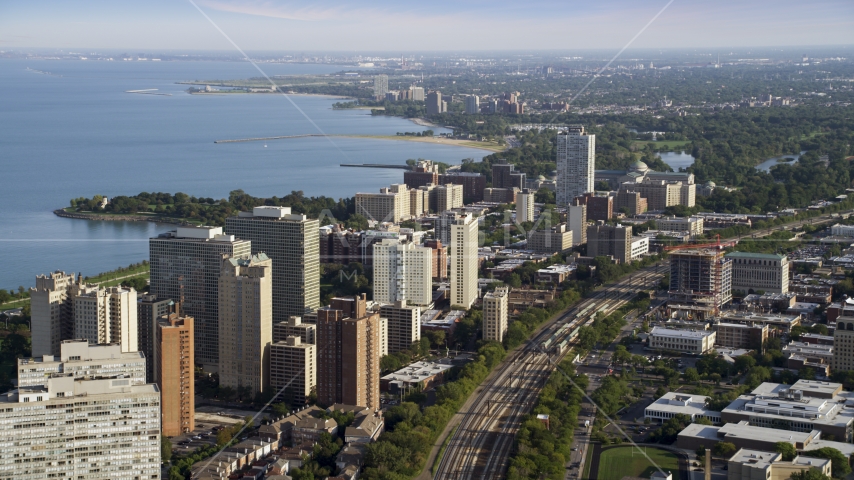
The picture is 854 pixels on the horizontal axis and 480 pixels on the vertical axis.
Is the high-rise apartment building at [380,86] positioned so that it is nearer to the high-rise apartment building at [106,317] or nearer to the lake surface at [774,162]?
the lake surface at [774,162]

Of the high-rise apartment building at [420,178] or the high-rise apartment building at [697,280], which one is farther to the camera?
the high-rise apartment building at [420,178]

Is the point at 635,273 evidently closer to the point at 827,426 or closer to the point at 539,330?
the point at 539,330

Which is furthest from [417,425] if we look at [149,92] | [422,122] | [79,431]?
[149,92]

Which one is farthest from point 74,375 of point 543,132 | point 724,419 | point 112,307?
point 543,132

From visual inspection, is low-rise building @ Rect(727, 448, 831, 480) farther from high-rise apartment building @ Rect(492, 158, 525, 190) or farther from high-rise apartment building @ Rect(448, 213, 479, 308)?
high-rise apartment building @ Rect(492, 158, 525, 190)

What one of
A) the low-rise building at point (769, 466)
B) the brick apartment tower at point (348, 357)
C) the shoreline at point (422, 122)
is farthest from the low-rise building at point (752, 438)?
the shoreline at point (422, 122)

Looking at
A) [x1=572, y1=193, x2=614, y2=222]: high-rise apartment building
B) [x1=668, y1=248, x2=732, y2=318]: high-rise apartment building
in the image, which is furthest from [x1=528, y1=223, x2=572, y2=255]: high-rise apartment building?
[x1=668, y1=248, x2=732, y2=318]: high-rise apartment building
